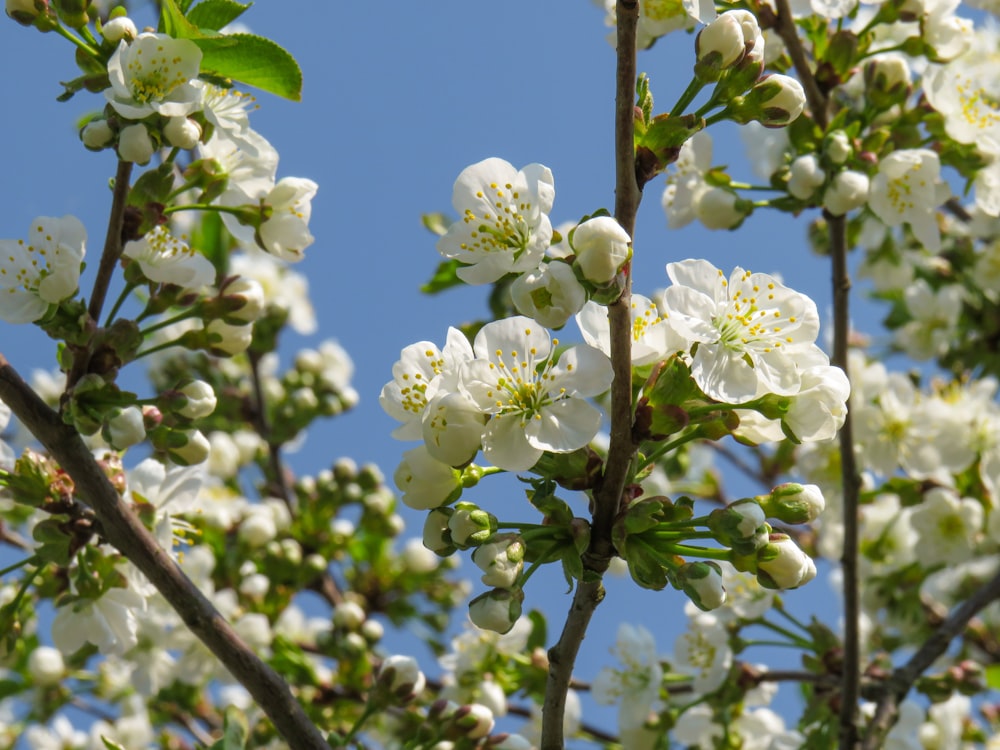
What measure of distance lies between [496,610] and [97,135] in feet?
4.33

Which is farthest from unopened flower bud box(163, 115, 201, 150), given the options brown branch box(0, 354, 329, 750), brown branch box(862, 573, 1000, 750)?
brown branch box(862, 573, 1000, 750)

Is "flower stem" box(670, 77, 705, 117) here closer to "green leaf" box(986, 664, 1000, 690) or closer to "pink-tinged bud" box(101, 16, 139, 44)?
"pink-tinged bud" box(101, 16, 139, 44)

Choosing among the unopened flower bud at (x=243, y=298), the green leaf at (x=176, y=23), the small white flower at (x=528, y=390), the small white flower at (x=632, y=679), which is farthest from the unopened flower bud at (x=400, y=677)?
the green leaf at (x=176, y=23)

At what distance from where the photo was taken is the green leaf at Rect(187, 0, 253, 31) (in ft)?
7.89

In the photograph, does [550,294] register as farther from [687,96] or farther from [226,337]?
[226,337]

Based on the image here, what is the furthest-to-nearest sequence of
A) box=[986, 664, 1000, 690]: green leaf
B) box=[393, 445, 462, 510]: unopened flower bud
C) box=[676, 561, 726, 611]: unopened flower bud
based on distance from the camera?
box=[986, 664, 1000, 690]: green leaf < box=[393, 445, 462, 510]: unopened flower bud < box=[676, 561, 726, 611]: unopened flower bud


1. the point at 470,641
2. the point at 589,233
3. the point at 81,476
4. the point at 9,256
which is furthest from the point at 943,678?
the point at 9,256

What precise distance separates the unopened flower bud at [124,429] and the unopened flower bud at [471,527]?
2.66 feet

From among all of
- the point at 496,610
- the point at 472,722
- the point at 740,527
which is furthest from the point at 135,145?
the point at 472,722

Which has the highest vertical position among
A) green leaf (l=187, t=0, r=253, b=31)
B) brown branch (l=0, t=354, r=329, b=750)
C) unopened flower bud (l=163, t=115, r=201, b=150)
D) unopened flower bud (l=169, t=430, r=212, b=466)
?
green leaf (l=187, t=0, r=253, b=31)

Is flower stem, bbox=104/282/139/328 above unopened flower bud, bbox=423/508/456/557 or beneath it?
above

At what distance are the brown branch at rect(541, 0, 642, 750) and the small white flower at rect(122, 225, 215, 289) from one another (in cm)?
115

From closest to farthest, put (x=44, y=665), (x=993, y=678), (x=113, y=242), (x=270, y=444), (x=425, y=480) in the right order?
(x=425, y=480)
(x=113, y=242)
(x=993, y=678)
(x=44, y=665)
(x=270, y=444)

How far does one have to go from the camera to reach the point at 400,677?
9.05 ft
